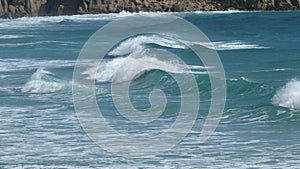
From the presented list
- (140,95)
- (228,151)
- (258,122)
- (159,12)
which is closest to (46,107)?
(140,95)

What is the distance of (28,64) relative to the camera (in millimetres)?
30391

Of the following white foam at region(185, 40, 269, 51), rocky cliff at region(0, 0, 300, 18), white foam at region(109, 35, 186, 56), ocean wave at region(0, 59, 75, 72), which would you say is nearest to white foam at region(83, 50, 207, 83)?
white foam at region(109, 35, 186, 56)

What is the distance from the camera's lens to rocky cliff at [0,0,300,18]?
275ft

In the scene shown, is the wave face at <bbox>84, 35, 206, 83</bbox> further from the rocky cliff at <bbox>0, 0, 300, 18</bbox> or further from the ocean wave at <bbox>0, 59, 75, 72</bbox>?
the rocky cliff at <bbox>0, 0, 300, 18</bbox>

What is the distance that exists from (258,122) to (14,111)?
17.8 ft

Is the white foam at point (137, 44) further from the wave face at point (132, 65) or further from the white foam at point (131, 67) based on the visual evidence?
the white foam at point (131, 67)

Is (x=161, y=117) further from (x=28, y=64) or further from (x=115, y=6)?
(x=115, y=6)

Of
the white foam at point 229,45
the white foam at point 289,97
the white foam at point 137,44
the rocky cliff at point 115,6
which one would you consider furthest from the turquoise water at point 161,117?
the rocky cliff at point 115,6

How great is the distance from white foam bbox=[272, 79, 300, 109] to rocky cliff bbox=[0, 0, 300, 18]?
6358 cm

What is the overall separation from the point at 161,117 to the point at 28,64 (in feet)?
46.4

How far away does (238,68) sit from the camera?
90.3 ft

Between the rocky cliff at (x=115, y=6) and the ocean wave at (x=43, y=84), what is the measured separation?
59.6 meters

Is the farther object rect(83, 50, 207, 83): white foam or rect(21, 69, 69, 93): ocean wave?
rect(83, 50, 207, 83): white foam

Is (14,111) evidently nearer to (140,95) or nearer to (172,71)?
(140,95)
